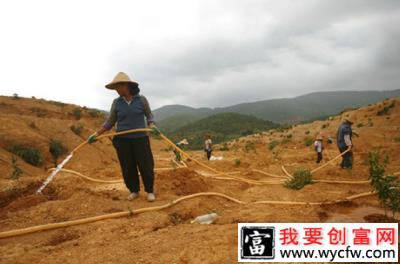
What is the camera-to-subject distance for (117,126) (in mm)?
5027

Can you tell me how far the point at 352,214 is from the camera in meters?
4.46

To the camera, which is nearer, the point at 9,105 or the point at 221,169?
the point at 221,169

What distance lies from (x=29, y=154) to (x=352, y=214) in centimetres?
1037

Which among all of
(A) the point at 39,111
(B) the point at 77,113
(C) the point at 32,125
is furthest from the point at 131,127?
(B) the point at 77,113

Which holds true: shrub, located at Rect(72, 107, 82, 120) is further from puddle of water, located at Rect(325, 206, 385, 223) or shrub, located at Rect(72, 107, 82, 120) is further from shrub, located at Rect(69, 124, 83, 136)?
puddle of water, located at Rect(325, 206, 385, 223)

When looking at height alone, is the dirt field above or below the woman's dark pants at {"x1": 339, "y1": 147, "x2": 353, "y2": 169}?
below

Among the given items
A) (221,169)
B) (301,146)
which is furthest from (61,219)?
(301,146)

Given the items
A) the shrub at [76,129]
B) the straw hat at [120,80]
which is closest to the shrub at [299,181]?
the straw hat at [120,80]

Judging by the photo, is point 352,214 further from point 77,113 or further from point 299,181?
point 77,113

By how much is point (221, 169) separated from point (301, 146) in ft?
36.3

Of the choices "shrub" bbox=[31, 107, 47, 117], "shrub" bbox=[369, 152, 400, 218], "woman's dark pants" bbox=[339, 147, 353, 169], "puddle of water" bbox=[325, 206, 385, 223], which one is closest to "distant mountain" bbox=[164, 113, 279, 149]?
"shrub" bbox=[31, 107, 47, 117]

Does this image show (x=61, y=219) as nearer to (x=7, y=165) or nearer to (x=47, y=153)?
(x=7, y=165)

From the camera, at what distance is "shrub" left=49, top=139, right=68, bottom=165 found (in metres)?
13.1

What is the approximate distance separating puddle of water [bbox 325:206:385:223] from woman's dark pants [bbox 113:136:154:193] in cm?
244
